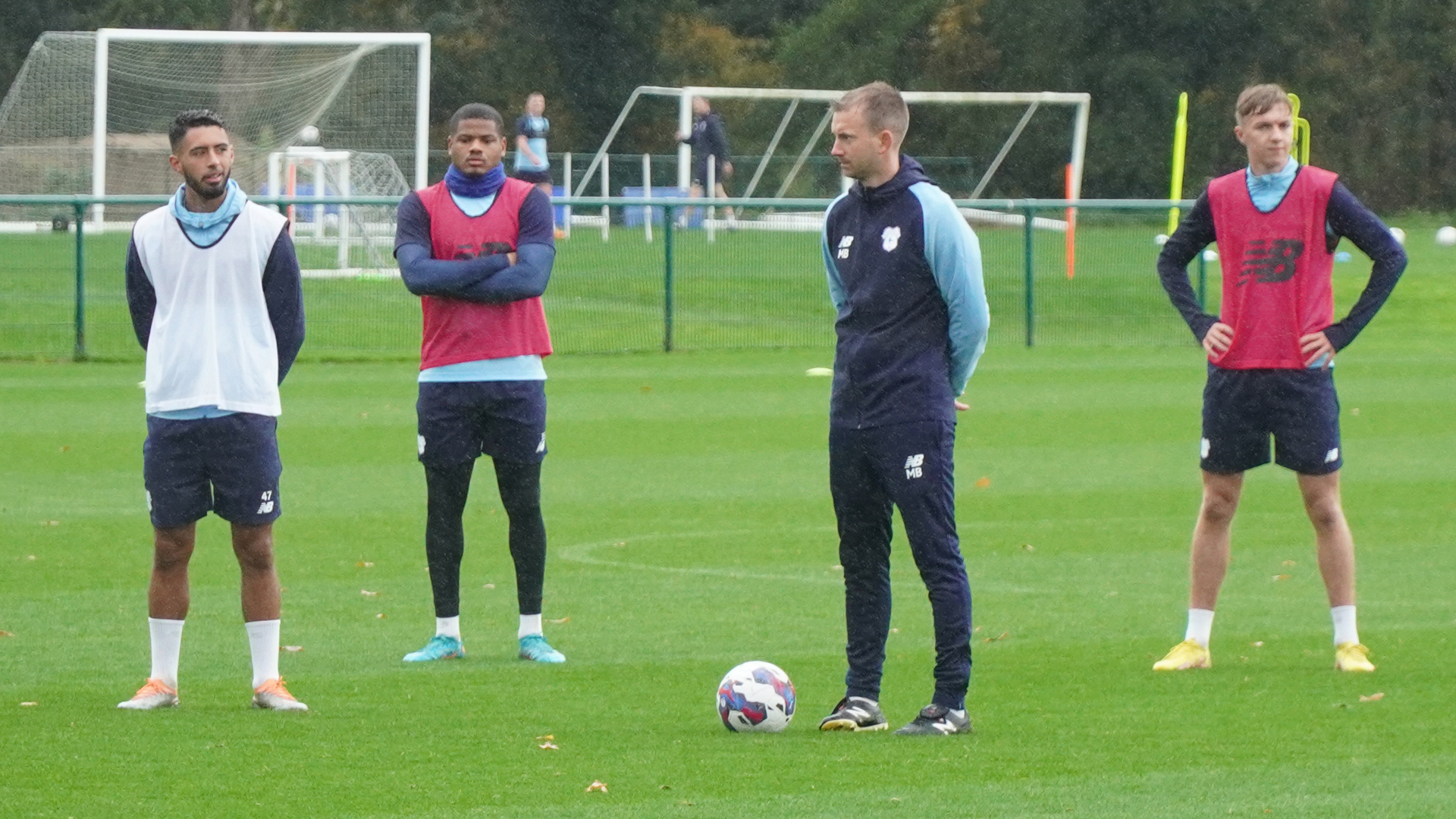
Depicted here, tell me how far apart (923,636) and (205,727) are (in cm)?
310

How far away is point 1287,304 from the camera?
7793 mm

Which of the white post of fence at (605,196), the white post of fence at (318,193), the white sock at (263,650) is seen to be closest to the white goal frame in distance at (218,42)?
the white post of fence at (318,193)

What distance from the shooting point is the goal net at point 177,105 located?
31.8 meters

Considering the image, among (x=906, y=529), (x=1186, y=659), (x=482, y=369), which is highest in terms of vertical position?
(x=482, y=369)

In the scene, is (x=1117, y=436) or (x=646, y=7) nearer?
(x=1117, y=436)

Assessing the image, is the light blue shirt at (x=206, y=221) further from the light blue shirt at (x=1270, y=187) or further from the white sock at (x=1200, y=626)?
the white sock at (x=1200, y=626)

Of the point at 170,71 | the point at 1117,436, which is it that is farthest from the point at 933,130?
the point at 1117,436

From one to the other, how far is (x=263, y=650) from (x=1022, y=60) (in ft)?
161

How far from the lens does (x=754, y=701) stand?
6.77 metres

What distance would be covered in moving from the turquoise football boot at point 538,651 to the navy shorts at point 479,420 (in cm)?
65

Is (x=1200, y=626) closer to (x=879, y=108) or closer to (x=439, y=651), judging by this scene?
(x=879, y=108)

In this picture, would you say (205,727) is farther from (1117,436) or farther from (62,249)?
(62,249)

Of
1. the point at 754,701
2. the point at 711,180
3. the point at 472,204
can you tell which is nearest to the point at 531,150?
the point at 711,180

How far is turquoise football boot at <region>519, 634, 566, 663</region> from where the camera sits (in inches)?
323
